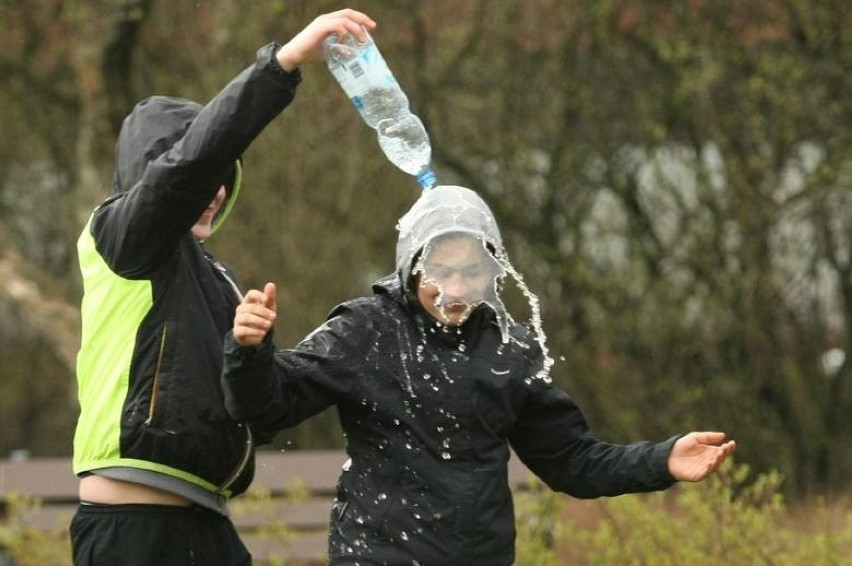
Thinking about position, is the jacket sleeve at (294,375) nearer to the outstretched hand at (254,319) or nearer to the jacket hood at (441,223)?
the outstretched hand at (254,319)

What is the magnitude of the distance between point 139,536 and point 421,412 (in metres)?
0.71

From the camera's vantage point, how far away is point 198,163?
3.95 metres

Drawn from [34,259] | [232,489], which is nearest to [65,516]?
[232,489]

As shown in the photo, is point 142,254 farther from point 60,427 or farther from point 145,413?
point 60,427

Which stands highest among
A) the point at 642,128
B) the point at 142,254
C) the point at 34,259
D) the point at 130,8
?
the point at 142,254

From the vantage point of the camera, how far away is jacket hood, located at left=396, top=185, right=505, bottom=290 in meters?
Result: 4.19

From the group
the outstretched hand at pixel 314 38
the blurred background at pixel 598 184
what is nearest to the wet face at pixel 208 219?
the outstretched hand at pixel 314 38

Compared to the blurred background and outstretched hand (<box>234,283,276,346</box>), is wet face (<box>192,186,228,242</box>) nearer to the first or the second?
outstretched hand (<box>234,283,276,346</box>)

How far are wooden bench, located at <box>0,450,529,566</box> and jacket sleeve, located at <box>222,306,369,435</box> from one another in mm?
4156

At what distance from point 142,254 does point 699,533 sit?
292cm

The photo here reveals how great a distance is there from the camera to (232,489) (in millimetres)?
4387

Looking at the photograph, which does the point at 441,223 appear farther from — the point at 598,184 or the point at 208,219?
the point at 598,184

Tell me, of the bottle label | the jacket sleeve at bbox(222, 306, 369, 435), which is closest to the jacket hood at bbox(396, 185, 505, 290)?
the jacket sleeve at bbox(222, 306, 369, 435)

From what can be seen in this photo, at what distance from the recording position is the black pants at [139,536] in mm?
4160
